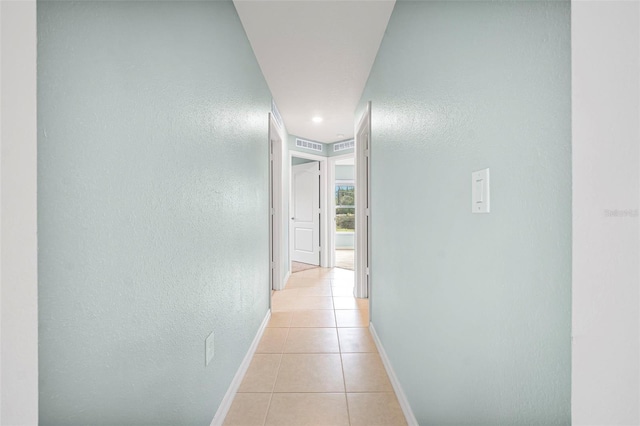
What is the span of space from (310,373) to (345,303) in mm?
1506

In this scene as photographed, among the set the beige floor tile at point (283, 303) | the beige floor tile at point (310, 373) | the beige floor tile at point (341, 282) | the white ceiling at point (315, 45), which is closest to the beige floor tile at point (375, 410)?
the beige floor tile at point (310, 373)

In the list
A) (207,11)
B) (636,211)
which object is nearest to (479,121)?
(636,211)

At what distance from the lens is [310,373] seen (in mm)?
2018

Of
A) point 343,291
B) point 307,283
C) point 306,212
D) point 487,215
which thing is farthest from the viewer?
point 306,212

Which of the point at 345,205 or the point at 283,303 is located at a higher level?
the point at 345,205

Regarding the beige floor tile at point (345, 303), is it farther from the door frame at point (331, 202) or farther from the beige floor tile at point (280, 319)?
the door frame at point (331, 202)

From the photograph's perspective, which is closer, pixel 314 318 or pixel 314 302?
pixel 314 318

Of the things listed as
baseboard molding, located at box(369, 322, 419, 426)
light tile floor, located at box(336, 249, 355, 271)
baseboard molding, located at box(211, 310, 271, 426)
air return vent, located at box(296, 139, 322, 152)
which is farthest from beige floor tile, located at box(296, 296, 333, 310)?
air return vent, located at box(296, 139, 322, 152)

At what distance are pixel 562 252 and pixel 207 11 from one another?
5.38 feet

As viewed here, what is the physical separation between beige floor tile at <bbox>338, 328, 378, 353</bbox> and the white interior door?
9.23 feet

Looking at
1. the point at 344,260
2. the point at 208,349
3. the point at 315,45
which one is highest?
the point at 315,45

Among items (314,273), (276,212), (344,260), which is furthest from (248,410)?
(344,260)

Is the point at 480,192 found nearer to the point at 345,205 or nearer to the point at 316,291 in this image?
the point at 316,291

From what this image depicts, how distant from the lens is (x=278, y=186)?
3982mm
